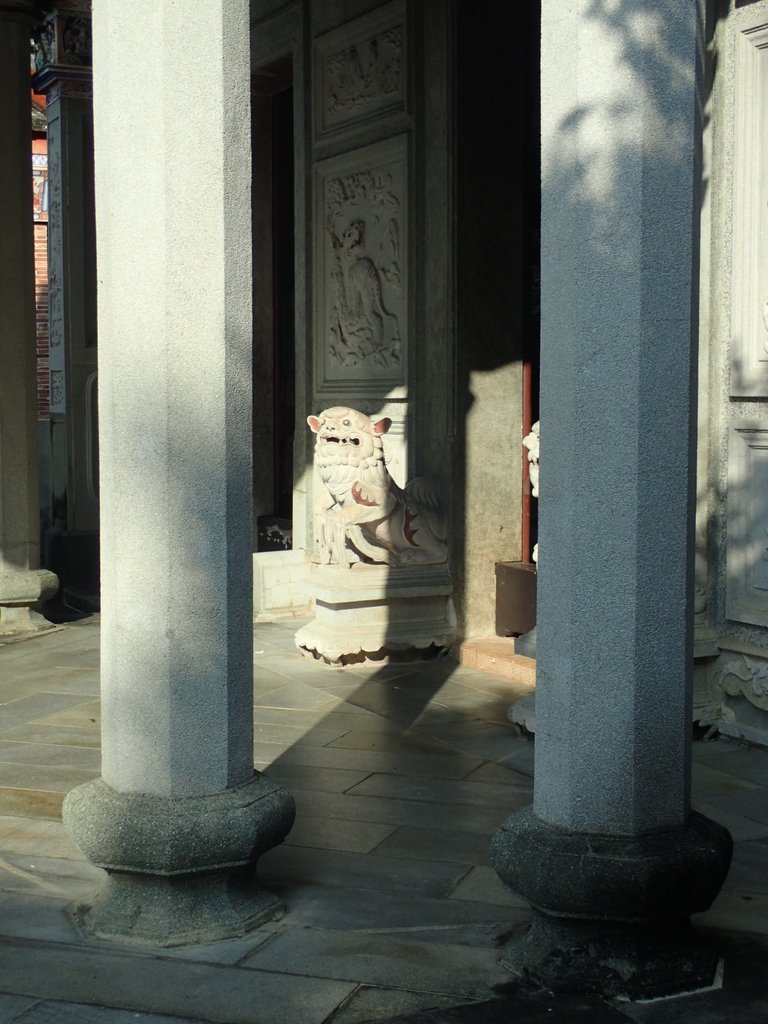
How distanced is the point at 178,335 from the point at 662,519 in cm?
147

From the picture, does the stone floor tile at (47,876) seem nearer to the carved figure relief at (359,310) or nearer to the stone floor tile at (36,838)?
the stone floor tile at (36,838)

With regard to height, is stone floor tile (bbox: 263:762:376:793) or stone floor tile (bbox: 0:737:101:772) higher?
stone floor tile (bbox: 263:762:376:793)

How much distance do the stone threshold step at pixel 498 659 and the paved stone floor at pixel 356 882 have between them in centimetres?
33

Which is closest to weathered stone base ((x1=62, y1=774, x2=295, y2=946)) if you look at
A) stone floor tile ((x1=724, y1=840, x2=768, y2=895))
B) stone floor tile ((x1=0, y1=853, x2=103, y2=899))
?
stone floor tile ((x1=0, y1=853, x2=103, y2=899))

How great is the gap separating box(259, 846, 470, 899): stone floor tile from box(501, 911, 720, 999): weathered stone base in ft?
2.79

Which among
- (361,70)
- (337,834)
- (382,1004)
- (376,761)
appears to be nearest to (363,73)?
(361,70)

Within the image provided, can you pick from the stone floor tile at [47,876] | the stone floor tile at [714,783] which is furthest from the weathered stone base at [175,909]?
the stone floor tile at [714,783]

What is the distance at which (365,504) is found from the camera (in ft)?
28.7

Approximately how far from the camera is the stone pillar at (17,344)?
10.1 meters

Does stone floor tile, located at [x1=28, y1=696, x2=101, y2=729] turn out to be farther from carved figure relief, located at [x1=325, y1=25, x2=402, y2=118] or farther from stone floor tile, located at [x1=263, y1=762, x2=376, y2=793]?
carved figure relief, located at [x1=325, y1=25, x2=402, y2=118]

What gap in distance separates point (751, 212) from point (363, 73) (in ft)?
12.8

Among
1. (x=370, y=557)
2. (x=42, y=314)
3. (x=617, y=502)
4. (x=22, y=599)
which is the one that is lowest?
(x=22, y=599)

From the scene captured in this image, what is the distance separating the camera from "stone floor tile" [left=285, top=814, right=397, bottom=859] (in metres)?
5.30

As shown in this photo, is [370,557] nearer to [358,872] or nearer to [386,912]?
[358,872]
